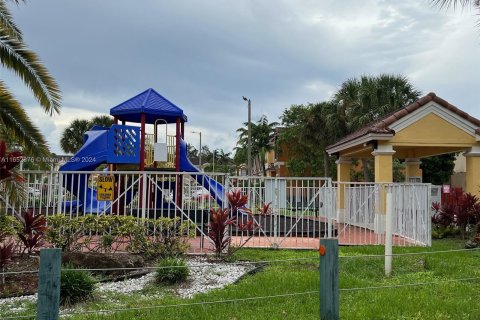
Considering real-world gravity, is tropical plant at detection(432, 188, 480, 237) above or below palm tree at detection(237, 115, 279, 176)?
below

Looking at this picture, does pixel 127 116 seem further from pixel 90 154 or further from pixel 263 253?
pixel 263 253

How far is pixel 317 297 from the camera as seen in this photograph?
6312mm

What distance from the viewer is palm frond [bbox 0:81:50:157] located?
379 inches

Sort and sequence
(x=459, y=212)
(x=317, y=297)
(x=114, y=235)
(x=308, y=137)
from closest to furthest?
(x=317, y=297)
(x=114, y=235)
(x=459, y=212)
(x=308, y=137)

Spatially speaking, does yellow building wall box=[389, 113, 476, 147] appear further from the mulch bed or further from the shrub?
the shrub

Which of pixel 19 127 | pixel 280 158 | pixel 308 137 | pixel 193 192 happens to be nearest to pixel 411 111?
pixel 193 192

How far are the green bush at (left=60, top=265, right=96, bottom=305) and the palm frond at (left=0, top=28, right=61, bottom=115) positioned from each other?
5.05m

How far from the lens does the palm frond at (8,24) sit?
942cm

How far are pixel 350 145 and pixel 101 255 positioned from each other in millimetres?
11536

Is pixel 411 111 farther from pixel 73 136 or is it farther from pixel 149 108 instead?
pixel 73 136

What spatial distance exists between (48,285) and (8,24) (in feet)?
24.7

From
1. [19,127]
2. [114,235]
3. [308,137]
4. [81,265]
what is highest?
[308,137]

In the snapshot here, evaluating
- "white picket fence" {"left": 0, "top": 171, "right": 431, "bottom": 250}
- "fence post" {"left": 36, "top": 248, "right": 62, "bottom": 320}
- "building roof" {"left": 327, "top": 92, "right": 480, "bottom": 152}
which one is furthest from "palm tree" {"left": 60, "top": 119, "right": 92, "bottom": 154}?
"fence post" {"left": 36, "top": 248, "right": 62, "bottom": 320}

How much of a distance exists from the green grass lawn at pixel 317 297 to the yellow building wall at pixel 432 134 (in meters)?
6.66
